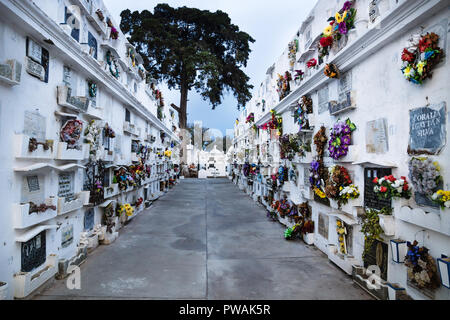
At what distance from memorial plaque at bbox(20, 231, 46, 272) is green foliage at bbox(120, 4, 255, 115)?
71.2 ft

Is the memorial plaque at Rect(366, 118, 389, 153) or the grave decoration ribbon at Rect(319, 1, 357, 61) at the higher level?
the grave decoration ribbon at Rect(319, 1, 357, 61)

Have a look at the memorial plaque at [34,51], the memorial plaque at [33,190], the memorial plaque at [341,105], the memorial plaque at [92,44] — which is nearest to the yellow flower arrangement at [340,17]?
the memorial plaque at [341,105]

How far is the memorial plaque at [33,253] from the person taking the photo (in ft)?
14.4

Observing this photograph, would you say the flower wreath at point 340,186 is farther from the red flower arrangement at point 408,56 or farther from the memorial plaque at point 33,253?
the memorial plaque at point 33,253

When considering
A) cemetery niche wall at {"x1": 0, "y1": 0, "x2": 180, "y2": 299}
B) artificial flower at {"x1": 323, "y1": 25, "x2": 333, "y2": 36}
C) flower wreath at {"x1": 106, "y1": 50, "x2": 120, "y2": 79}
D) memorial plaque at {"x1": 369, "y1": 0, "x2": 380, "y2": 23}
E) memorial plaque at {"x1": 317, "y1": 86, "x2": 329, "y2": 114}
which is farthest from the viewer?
flower wreath at {"x1": 106, "y1": 50, "x2": 120, "y2": 79}

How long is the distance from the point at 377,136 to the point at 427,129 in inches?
44.5

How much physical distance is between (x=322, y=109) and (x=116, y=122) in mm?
6593

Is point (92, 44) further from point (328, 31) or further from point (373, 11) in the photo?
point (373, 11)

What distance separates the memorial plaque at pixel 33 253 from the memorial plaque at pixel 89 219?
178cm

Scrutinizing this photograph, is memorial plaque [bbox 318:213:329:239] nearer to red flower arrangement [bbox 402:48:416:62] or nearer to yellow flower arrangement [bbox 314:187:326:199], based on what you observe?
yellow flower arrangement [bbox 314:187:326:199]

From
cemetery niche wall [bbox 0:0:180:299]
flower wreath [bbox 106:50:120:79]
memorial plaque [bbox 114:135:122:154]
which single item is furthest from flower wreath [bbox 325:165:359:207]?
flower wreath [bbox 106:50:120:79]

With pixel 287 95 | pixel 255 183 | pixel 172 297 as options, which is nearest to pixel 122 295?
pixel 172 297

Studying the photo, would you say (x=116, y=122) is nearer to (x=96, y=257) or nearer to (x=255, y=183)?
(x=96, y=257)

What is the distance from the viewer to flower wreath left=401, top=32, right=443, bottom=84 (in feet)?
11.2
